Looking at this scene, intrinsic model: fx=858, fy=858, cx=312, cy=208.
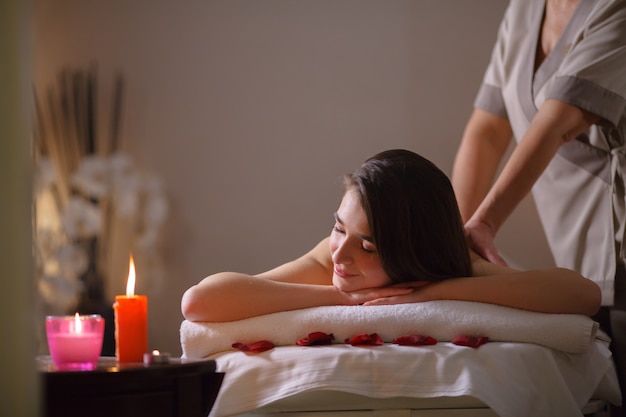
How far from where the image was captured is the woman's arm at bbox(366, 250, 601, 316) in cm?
156

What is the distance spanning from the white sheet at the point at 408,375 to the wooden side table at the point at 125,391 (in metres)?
0.26

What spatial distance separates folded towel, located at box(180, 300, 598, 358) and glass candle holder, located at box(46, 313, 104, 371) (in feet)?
1.32

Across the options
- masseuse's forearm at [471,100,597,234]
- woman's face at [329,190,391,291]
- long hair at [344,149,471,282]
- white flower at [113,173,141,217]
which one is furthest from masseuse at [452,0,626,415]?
white flower at [113,173,141,217]

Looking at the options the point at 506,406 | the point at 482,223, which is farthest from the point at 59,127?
the point at 506,406

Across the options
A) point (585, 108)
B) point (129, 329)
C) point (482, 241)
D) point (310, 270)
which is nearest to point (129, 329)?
point (129, 329)

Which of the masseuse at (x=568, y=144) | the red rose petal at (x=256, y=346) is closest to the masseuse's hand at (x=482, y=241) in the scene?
the masseuse at (x=568, y=144)

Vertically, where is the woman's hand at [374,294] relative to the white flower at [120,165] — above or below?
below

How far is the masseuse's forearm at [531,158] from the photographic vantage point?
2004 mm

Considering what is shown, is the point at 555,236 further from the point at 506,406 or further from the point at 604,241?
the point at 506,406

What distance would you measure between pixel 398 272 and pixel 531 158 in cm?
56

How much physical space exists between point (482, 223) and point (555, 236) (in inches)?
14.0

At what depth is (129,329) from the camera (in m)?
1.20

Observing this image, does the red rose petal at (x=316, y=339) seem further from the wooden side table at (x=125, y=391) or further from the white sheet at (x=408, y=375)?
the wooden side table at (x=125, y=391)

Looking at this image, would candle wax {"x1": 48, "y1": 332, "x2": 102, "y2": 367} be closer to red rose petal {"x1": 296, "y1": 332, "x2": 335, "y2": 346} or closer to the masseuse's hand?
red rose petal {"x1": 296, "y1": 332, "x2": 335, "y2": 346}
